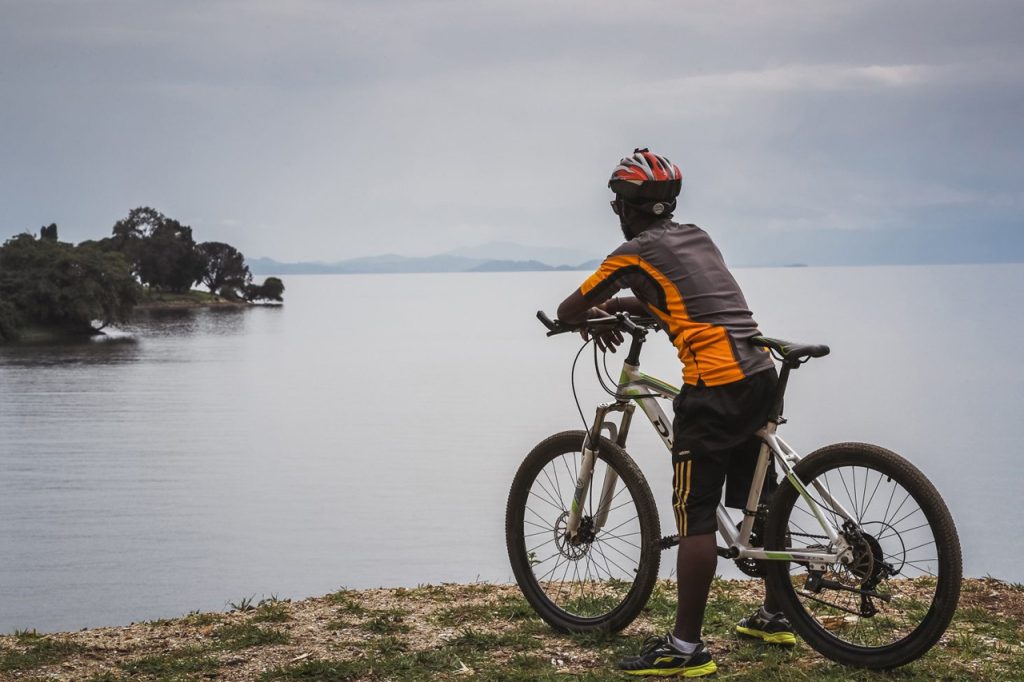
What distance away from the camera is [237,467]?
3744 cm

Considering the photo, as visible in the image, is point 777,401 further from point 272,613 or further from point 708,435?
point 272,613

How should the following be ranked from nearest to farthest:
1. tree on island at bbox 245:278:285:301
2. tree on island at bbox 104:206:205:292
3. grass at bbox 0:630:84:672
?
grass at bbox 0:630:84:672 < tree on island at bbox 104:206:205:292 < tree on island at bbox 245:278:285:301

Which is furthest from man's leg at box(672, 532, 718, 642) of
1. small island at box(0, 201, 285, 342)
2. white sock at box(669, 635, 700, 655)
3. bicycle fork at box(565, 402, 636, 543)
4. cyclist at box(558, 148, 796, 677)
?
small island at box(0, 201, 285, 342)

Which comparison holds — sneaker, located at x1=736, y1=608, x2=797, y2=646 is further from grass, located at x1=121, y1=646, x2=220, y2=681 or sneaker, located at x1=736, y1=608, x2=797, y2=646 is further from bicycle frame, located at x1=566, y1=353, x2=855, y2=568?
grass, located at x1=121, y1=646, x2=220, y2=681

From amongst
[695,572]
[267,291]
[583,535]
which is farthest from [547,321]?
[267,291]

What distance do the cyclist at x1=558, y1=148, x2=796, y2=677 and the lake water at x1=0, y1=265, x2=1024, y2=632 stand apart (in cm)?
358

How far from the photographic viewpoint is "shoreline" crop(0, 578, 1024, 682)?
17.8 ft

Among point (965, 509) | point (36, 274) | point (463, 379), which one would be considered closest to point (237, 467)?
point (965, 509)

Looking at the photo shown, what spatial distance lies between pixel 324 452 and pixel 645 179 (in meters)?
35.9

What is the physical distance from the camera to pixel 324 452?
40.0 metres

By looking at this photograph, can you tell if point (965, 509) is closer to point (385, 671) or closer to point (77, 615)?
point (77, 615)

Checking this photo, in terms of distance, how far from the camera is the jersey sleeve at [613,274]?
513 cm

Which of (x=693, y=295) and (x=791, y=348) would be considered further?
(x=693, y=295)

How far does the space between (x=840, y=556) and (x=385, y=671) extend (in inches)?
88.8
